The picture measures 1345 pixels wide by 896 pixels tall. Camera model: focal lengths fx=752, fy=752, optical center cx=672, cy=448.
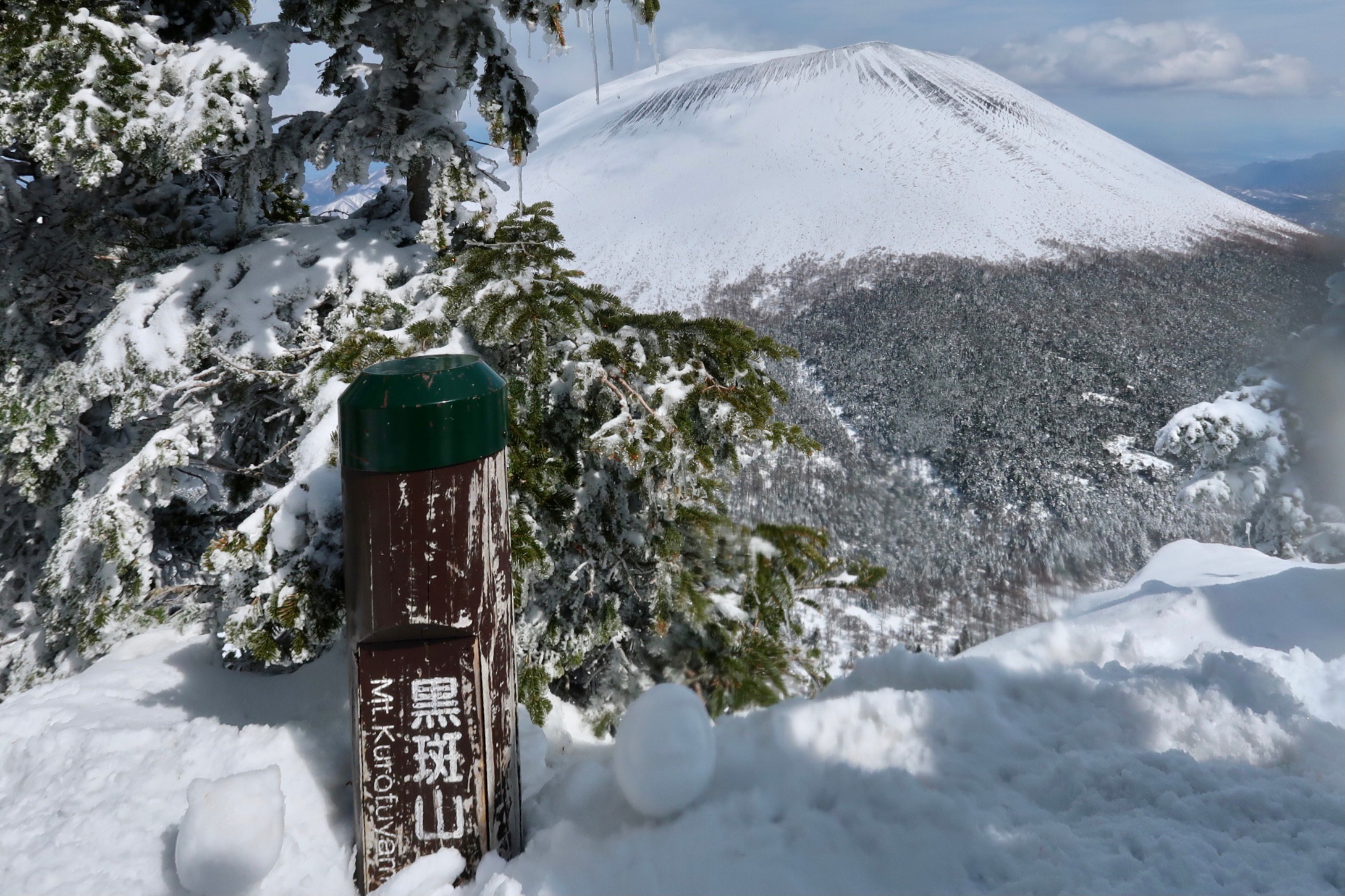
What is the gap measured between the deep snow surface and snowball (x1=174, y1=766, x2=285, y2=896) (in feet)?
0.38

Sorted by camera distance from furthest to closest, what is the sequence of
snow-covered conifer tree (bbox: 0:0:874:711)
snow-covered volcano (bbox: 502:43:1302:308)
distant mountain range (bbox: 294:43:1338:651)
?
snow-covered volcano (bbox: 502:43:1302:308)
distant mountain range (bbox: 294:43:1338:651)
snow-covered conifer tree (bbox: 0:0:874:711)

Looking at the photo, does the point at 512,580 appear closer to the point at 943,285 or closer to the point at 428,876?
the point at 428,876

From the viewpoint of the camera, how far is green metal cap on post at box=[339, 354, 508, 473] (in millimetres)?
1853

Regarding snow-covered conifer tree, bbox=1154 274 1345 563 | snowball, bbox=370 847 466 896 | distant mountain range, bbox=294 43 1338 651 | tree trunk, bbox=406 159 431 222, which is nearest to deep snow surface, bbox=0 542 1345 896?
snowball, bbox=370 847 466 896

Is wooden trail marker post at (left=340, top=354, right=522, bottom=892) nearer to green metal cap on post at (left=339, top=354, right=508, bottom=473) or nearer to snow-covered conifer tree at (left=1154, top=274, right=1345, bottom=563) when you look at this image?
green metal cap on post at (left=339, top=354, right=508, bottom=473)

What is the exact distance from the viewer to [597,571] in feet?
12.6

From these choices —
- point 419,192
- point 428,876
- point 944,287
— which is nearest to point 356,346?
point 419,192

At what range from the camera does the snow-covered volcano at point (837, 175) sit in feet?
250

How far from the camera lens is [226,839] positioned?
1856 mm

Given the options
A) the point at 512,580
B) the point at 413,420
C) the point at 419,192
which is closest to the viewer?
the point at 413,420

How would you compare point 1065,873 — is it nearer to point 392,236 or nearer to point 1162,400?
point 392,236

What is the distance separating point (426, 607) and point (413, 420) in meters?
0.49

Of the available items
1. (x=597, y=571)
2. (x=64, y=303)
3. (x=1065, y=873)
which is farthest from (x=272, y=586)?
(x=64, y=303)

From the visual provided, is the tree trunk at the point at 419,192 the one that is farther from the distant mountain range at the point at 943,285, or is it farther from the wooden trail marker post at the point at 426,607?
the wooden trail marker post at the point at 426,607
